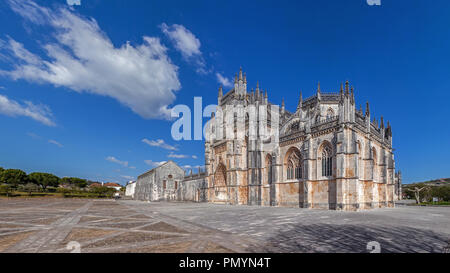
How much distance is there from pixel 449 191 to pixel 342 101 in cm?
4598

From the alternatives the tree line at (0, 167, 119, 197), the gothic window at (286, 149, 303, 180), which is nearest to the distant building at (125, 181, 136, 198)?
the tree line at (0, 167, 119, 197)

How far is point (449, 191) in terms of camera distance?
45562 millimetres

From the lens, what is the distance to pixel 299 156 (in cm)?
2527

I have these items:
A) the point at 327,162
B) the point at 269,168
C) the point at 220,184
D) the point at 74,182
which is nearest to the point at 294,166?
the point at 269,168

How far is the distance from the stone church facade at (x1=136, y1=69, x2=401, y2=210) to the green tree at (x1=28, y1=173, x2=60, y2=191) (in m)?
51.0

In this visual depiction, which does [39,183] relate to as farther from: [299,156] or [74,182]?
[299,156]

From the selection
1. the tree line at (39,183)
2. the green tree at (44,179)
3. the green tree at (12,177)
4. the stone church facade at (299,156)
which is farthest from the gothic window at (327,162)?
the green tree at (44,179)

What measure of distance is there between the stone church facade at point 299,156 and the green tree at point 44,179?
51.0 meters

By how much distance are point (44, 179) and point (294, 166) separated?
7219 cm

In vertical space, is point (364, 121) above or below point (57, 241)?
above

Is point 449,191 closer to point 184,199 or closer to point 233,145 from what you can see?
point 233,145

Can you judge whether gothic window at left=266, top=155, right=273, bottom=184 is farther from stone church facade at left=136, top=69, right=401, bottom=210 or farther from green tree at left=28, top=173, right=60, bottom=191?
green tree at left=28, top=173, right=60, bottom=191

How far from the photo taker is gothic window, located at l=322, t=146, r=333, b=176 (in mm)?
22059
